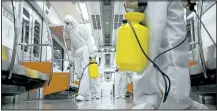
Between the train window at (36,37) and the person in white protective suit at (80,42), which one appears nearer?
the person in white protective suit at (80,42)

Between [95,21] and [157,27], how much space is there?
8.97 m

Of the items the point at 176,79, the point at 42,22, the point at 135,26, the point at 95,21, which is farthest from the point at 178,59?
the point at 95,21

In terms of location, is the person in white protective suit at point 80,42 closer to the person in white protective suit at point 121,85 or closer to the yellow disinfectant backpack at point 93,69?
the yellow disinfectant backpack at point 93,69

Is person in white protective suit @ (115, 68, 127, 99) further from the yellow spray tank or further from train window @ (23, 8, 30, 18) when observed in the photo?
the yellow spray tank

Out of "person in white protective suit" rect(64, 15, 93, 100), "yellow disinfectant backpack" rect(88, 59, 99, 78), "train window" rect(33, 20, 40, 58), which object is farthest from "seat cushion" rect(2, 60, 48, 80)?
"train window" rect(33, 20, 40, 58)

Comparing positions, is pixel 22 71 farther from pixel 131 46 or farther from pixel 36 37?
pixel 36 37

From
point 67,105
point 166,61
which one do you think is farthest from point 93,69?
point 166,61

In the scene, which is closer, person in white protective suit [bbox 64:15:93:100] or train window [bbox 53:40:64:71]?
person in white protective suit [bbox 64:15:93:100]

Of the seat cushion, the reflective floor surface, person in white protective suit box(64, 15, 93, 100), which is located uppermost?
person in white protective suit box(64, 15, 93, 100)

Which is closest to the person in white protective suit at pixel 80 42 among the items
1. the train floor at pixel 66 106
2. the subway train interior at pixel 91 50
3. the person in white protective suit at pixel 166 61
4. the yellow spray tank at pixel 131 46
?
the subway train interior at pixel 91 50

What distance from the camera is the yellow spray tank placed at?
160 centimetres

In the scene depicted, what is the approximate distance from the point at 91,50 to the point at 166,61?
3.71 m

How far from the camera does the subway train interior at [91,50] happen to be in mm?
1701

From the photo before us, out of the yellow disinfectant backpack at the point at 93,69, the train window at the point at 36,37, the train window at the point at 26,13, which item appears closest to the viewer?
the yellow disinfectant backpack at the point at 93,69
